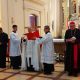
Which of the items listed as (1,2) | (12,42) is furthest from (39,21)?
(12,42)

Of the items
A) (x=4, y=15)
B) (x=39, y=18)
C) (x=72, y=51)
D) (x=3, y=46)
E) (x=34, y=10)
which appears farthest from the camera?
(x=39, y=18)

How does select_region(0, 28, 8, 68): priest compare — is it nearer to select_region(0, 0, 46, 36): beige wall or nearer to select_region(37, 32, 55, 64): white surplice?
select_region(37, 32, 55, 64): white surplice

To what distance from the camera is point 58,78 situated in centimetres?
691

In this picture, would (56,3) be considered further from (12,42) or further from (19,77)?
(19,77)

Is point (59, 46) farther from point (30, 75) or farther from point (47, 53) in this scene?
point (30, 75)

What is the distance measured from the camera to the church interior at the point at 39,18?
24.4 ft

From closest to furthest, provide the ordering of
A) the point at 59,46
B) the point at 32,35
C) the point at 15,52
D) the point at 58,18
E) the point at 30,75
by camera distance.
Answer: the point at 30,75 < the point at 32,35 < the point at 15,52 < the point at 59,46 < the point at 58,18

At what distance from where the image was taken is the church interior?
7.42 metres

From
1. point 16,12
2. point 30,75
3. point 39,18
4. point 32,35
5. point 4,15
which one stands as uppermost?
point 39,18

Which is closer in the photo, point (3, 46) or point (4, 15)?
point (3, 46)

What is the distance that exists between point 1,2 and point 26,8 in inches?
104

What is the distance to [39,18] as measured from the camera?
1711cm

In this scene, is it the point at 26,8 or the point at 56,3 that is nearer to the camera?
the point at 26,8

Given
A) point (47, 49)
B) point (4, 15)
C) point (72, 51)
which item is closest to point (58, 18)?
point (4, 15)
